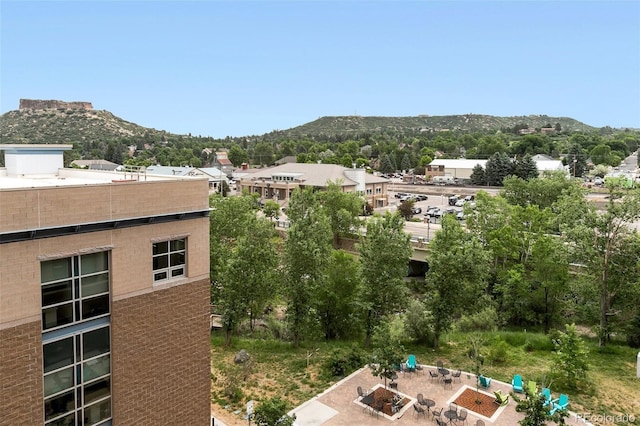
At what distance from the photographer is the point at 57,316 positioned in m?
11.4

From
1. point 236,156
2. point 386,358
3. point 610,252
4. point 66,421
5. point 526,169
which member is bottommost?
point 386,358

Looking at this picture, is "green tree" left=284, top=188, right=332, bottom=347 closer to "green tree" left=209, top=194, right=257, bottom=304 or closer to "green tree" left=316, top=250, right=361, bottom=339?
"green tree" left=316, top=250, right=361, bottom=339

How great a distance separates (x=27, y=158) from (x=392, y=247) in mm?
16940

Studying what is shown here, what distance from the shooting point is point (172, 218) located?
13633mm

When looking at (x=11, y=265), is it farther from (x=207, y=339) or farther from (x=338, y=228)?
(x=338, y=228)

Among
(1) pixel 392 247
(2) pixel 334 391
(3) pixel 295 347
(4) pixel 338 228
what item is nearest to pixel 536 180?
(4) pixel 338 228

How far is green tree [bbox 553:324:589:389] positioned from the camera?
21156 mm

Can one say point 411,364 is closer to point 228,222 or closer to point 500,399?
point 500,399

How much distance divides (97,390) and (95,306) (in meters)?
2.11

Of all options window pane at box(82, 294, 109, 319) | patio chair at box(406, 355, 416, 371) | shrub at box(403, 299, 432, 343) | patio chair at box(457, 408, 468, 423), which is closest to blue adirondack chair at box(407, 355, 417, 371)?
patio chair at box(406, 355, 416, 371)

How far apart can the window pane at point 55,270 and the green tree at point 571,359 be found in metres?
19.2

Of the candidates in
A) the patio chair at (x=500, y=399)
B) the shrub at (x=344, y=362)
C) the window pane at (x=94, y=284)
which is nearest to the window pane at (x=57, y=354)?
the window pane at (x=94, y=284)

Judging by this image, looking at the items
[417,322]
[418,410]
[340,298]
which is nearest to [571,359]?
[418,410]

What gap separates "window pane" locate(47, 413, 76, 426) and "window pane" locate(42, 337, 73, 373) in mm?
1251
